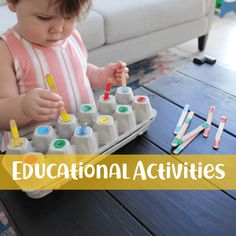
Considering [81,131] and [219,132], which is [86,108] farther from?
[219,132]

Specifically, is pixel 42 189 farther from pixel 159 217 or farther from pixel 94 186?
pixel 159 217

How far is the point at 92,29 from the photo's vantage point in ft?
4.36

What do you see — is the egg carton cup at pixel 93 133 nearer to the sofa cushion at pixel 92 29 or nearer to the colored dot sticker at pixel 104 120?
the colored dot sticker at pixel 104 120

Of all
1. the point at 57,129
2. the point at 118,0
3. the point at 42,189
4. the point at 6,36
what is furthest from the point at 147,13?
the point at 42,189

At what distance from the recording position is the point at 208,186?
54 cm

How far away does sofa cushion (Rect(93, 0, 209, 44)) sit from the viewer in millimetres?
1399

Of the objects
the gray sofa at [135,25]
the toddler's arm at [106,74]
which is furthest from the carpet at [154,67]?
the toddler's arm at [106,74]

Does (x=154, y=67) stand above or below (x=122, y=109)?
below

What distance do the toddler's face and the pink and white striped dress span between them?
1.2 inches

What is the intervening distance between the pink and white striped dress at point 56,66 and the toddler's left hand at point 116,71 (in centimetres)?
6

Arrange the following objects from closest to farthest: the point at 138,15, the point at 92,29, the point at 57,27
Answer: the point at 57,27
the point at 92,29
the point at 138,15

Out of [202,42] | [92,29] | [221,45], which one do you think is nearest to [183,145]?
[92,29]

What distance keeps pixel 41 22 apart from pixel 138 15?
3.10 feet

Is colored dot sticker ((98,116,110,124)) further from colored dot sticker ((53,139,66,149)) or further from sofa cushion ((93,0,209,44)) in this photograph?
sofa cushion ((93,0,209,44))
